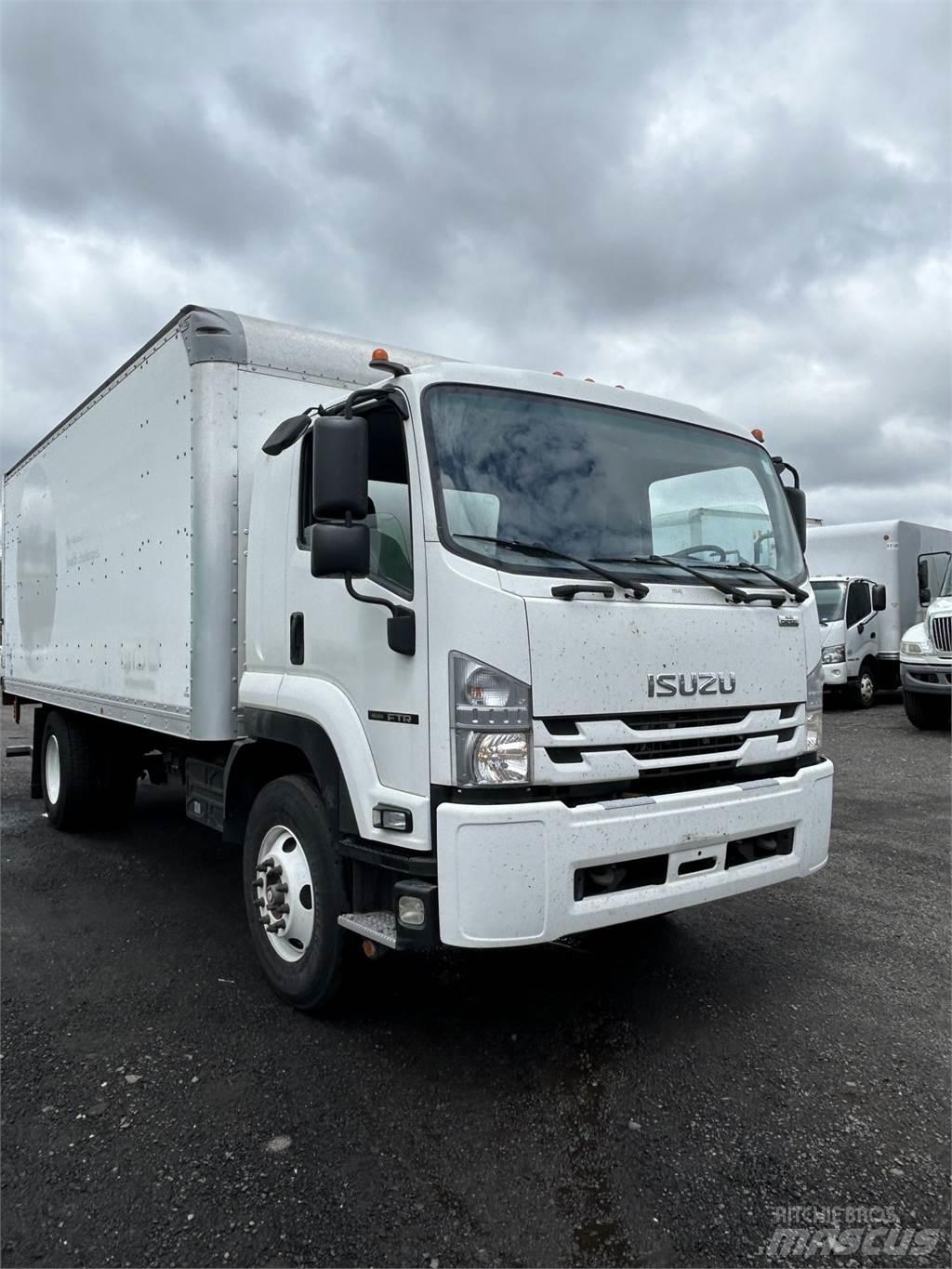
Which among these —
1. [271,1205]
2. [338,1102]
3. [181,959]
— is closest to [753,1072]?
[338,1102]

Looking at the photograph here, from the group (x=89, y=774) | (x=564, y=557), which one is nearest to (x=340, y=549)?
(x=564, y=557)

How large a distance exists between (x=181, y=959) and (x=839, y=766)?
25.7ft

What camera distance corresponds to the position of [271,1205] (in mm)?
2609

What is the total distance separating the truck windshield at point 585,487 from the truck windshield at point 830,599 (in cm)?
1165

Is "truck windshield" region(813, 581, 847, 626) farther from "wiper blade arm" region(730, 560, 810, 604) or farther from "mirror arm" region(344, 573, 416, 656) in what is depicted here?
"mirror arm" region(344, 573, 416, 656)

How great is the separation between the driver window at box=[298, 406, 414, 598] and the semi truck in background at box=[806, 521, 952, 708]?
12326 millimetres

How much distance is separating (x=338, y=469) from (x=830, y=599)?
13.7 metres

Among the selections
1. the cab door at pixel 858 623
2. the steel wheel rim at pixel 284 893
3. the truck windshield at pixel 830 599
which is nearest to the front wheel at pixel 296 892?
the steel wheel rim at pixel 284 893

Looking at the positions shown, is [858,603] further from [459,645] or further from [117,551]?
[459,645]

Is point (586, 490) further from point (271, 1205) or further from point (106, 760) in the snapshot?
point (106, 760)

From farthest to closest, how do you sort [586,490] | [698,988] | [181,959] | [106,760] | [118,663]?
1. [106,760]
2. [118,663]
3. [181,959]
4. [698,988]
5. [586,490]

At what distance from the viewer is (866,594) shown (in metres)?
15.5

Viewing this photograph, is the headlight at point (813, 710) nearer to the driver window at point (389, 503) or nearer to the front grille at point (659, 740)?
the front grille at point (659, 740)

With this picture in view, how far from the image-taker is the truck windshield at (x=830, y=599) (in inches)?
589
